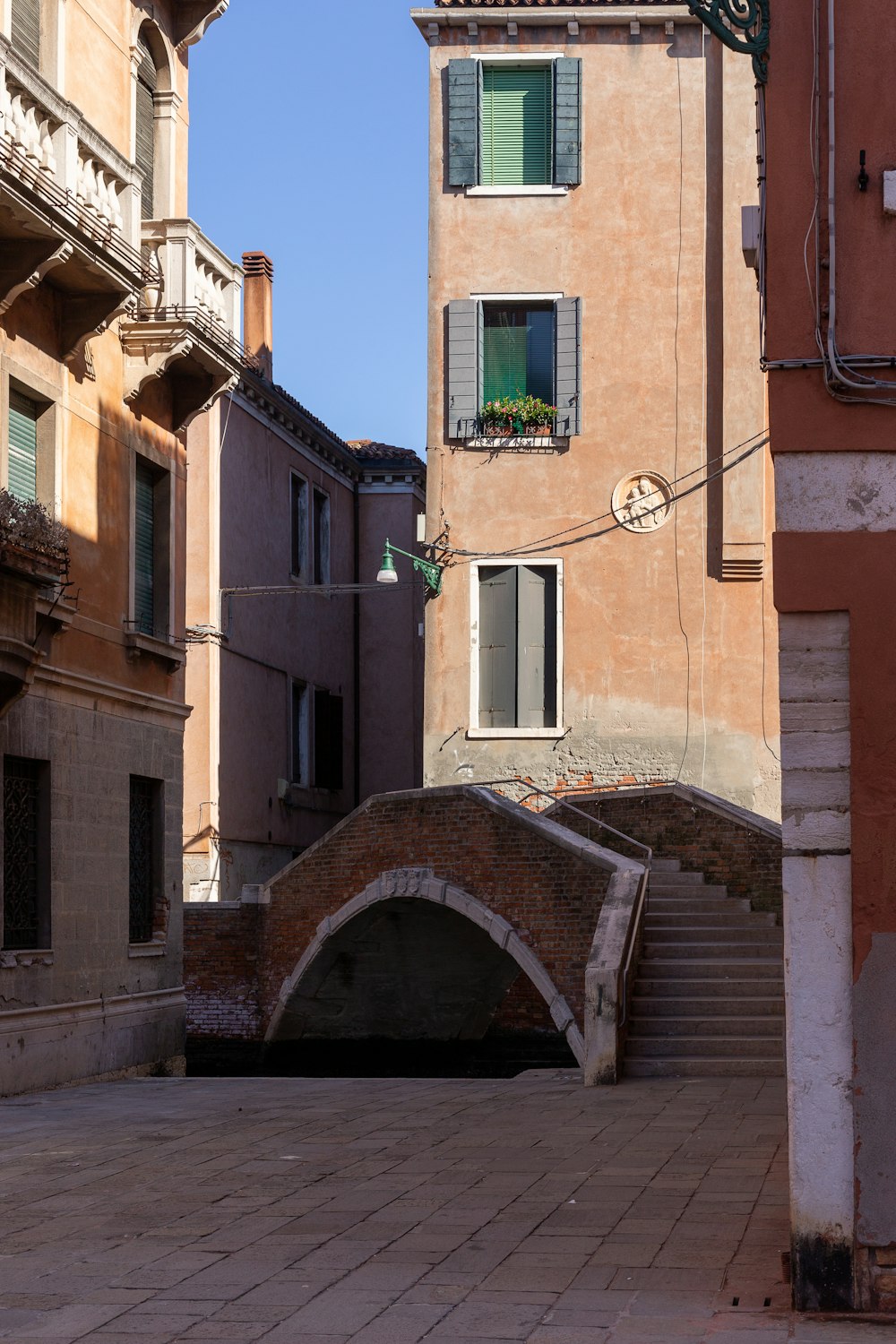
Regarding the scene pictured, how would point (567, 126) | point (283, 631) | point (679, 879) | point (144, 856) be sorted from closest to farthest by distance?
1. point (144, 856)
2. point (679, 879)
3. point (567, 126)
4. point (283, 631)

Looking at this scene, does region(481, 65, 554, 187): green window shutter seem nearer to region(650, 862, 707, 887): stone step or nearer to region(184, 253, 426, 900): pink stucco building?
region(184, 253, 426, 900): pink stucco building

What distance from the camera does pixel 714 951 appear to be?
14430 millimetres

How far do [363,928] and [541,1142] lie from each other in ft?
32.3

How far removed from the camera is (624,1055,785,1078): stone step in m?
12.5

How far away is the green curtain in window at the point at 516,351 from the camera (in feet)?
62.6

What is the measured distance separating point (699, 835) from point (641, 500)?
4.05 m

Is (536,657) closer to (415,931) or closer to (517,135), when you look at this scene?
(415,931)

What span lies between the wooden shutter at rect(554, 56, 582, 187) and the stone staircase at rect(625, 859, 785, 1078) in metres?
8.17

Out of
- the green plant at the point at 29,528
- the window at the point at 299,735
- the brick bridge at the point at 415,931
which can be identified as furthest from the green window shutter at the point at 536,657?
the window at the point at 299,735

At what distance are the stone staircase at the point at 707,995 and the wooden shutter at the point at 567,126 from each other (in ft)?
26.8

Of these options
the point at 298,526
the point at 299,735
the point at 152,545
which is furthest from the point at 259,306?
the point at 152,545

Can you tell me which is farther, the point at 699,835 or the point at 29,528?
the point at 699,835

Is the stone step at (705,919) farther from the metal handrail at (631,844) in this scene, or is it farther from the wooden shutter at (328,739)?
the wooden shutter at (328,739)

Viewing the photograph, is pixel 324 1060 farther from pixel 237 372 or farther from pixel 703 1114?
pixel 703 1114
